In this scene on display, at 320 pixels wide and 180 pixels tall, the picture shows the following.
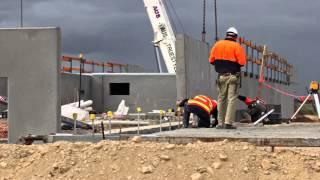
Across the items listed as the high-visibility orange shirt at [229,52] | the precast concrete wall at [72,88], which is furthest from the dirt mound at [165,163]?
the precast concrete wall at [72,88]

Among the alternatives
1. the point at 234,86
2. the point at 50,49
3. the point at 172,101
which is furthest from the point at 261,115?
the point at 172,101

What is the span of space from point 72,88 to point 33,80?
48.4 feet

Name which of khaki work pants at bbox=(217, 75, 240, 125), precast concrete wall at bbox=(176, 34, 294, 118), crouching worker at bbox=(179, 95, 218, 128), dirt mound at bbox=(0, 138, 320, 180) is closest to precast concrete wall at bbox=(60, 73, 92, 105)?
precast concrete wall at bbox=(176, 34, 294, 118)

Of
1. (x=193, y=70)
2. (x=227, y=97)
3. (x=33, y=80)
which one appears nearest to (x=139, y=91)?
(x=193, y=70)

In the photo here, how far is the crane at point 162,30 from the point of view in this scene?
1085 inches

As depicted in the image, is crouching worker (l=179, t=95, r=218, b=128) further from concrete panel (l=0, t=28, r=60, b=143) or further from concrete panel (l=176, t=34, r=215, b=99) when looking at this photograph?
concrete panel (l=176, t=34, r=215, b=99)

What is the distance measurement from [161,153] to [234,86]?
306 cm

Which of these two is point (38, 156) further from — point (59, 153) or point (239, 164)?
point (239, 164)

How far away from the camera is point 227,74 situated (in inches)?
361

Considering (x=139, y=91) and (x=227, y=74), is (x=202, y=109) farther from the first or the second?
(x=139, y=91)

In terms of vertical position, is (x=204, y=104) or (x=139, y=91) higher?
(x=139, y=91)

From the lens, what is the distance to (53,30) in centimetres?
1158

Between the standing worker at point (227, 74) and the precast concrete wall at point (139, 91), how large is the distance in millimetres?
16180

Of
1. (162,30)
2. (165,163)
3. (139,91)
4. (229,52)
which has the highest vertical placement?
(162,30)
